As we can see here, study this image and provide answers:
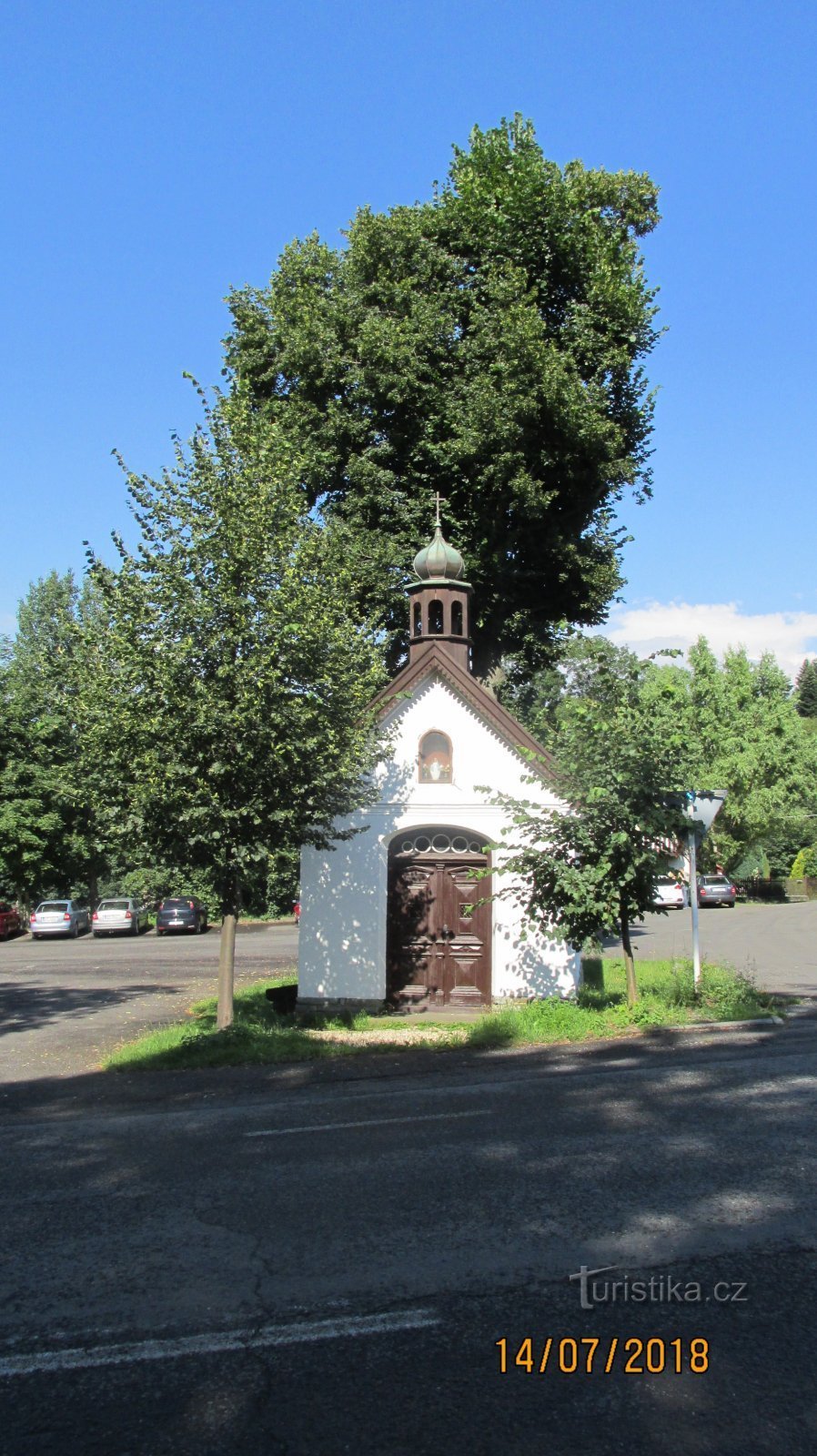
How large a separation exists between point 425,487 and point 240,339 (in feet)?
22.9

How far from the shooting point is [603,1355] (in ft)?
14.7

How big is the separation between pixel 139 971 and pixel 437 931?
34.9 feet

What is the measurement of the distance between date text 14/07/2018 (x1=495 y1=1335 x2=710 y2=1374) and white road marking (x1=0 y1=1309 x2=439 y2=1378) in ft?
1.50

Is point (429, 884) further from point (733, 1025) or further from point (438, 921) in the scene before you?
point (733, 1025)

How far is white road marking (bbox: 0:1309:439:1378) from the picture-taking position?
4.53 metres

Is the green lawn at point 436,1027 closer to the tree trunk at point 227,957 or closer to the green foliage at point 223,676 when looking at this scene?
the tree trunk at point 227,957

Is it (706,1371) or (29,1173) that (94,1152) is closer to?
(29,1173)

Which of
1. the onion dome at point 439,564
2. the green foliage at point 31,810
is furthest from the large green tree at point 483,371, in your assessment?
the green foliage at point 31,810

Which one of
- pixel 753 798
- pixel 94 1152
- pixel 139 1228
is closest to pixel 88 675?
pixel 94 1152

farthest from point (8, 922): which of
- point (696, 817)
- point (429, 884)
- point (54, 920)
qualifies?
point (696, 817)

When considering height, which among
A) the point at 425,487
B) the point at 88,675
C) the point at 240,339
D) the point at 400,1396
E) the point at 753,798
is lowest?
the point at 400,1396

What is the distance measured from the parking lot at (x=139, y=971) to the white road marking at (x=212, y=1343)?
851 centimetres

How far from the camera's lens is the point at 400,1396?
13.6ft

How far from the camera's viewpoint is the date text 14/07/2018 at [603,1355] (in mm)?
4387
